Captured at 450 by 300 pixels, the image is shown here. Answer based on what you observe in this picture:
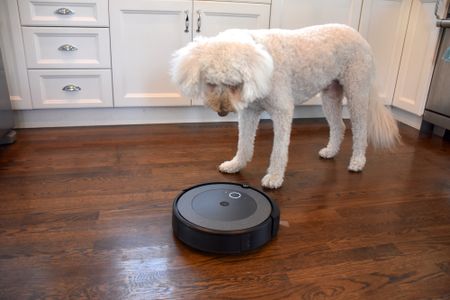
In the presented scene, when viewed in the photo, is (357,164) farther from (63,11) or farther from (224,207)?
(63,11)

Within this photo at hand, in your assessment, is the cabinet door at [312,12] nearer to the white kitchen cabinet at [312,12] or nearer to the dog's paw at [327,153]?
the white kitchen cabinet at [312,12]

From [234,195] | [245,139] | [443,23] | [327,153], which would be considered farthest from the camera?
[443,23]

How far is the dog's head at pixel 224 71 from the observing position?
1.25 metres

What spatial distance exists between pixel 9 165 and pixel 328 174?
1588mm

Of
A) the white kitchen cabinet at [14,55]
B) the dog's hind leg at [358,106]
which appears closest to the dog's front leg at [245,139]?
the dog's hind leg at [358,106]

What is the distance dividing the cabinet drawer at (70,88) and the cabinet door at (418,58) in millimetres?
2048

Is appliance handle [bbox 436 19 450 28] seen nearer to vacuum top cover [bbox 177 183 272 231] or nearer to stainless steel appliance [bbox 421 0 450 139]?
stainless steel appliance [bbox 421 0 450 139]

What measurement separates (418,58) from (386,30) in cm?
29

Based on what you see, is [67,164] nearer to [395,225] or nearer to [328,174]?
[328,174]

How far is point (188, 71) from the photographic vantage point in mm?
1290

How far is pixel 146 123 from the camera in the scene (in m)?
2.56

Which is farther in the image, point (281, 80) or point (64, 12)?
point (64, 12)

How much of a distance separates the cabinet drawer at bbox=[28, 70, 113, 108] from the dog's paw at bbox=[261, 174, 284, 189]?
1.24m

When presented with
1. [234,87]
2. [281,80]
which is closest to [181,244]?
[234,87]
